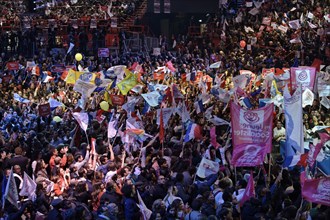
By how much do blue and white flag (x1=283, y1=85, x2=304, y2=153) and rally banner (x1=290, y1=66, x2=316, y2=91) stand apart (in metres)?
5.55

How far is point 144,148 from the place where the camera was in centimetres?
1406

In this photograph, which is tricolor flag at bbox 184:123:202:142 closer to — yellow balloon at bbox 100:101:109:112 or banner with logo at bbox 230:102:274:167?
banner with logo at bbox 230:102:274:167

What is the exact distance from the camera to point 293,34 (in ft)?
92.4

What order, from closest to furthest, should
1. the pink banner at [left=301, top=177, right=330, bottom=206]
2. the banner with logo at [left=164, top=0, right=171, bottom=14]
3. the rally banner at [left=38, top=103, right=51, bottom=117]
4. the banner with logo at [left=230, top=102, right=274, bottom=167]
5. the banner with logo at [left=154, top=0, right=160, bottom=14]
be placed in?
1. the pink banner at [left=301, top=177, right=330, bottom=206]
2. the banner with logo at [left=230, top=102, right=274, bottom=167]
3. the rally banner at [left=38, top=103, right=51, bottom=117]
4. the banner with logo at [left=154, top=0, right=160, bottom=14]
5. the banner with logo at [left=164, top=0, right=171, bottom=14]

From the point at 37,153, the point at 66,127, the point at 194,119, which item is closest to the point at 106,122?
the point at 66,127

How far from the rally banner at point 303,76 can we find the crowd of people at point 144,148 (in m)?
0.49

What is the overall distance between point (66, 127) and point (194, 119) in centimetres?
307

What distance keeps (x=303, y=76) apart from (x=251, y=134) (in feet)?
20.3

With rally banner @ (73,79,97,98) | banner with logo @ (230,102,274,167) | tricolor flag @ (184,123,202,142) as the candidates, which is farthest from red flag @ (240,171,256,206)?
rally banner @ (73,79,97,98)

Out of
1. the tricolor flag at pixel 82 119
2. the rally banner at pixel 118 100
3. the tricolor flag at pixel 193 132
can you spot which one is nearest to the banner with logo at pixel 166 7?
the rally banner at pixel 118 100

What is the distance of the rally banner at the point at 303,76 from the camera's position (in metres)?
16.8

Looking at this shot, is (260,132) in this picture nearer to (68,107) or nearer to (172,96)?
(172,96)

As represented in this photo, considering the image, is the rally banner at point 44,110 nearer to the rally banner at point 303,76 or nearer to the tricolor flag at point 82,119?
the tricolor flag at point 82,119

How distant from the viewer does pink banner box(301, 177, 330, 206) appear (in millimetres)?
8812
